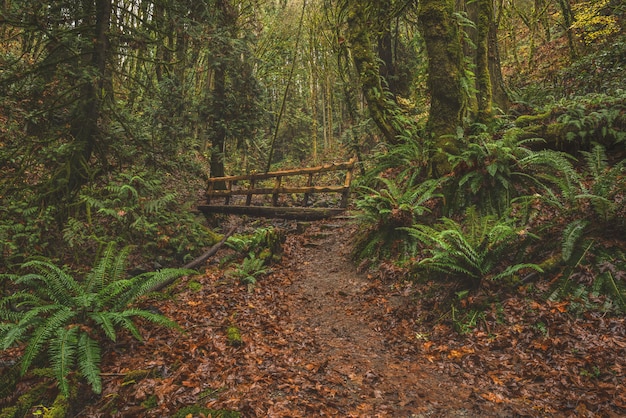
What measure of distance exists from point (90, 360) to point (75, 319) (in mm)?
904

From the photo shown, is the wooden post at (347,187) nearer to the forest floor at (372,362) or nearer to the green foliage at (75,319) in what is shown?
the forest floor at (372,362)

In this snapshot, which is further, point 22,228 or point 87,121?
point 87,121

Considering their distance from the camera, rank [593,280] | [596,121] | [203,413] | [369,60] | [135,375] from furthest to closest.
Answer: [369,60] < [596,121] < [593,280] < [135,375] < [203,413]

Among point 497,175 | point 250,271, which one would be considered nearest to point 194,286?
point 250,271

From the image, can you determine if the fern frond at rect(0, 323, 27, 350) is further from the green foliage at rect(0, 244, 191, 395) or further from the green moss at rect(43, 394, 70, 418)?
the green moss at rect(43, 394, 70, 418)

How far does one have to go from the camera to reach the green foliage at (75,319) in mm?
3803

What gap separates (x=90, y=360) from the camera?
3881mm

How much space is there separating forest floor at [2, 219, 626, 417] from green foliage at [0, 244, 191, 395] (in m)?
0.33

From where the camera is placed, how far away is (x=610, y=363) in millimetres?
3494

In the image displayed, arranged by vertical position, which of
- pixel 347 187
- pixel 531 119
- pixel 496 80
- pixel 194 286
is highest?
pixel 496 80

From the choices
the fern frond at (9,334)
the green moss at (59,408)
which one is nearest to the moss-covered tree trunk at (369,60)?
the fern frond at (9,334)

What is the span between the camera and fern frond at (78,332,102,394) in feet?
12.0

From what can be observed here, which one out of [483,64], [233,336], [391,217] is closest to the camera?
[233,336]

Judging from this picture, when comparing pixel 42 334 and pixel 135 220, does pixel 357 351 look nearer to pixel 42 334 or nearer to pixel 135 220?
pixel 42 334
